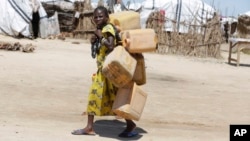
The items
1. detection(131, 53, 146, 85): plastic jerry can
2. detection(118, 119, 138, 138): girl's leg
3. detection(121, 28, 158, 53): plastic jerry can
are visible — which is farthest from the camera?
detection(118, 119, 138, 138): girl's leg

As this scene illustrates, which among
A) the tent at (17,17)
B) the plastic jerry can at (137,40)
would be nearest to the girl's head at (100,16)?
the plastic jerry can at (137,40)

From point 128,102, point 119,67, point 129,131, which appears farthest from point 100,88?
point 129,131

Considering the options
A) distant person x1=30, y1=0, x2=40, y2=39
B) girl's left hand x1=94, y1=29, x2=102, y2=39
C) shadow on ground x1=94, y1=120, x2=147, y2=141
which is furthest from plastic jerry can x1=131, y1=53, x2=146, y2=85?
distant person x1=30, y1=0, x2=40, y2=39

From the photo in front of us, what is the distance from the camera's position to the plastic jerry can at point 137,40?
4887mm

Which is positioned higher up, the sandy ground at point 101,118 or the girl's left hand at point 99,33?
the girl's left hand at point 99,33

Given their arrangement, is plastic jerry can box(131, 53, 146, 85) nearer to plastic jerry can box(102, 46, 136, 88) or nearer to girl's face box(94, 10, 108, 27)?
plastic jerry can box(102, 46, 136, 88)

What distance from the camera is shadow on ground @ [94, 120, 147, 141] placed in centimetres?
520

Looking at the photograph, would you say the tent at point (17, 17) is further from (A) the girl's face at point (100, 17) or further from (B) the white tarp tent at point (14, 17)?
(A) the girl's face at point (100, 17)

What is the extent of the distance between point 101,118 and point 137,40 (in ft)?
5.00

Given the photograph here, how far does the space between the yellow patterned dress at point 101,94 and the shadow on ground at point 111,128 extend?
233 mm

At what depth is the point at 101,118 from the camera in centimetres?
612

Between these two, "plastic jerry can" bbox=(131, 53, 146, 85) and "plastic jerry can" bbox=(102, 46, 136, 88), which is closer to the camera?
"plastic jerry can" bbox=(102, 46, 136, 88)

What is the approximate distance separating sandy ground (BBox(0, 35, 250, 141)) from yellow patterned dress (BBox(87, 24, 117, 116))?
0.25 m

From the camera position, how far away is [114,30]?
5.01 meters
